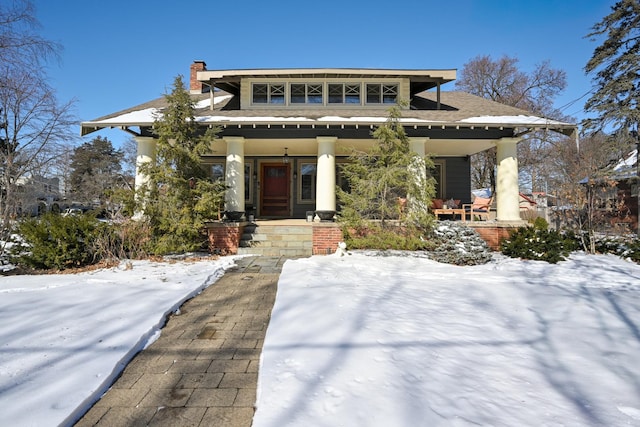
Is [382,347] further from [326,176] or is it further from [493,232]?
[493,232]

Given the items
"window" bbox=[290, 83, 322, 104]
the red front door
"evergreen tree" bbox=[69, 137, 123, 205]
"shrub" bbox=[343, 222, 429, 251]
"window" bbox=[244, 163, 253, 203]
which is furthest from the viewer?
"evergreen tree" bbox=[69, 137, 123, 205]

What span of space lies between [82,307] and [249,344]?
2.35m

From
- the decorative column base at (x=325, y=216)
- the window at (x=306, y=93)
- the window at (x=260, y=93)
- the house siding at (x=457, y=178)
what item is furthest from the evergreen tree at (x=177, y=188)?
the house siding at (x=457, y=178)

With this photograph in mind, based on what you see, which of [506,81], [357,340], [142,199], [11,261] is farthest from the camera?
[506,81]

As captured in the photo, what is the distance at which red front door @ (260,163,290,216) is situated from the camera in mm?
12289

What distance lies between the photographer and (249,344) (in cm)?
306

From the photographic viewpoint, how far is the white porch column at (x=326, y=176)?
8.84m

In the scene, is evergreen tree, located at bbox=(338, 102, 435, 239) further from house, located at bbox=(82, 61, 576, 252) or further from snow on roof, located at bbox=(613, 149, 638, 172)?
snow on roof, located at bbox=(613, 149, 638, 172)

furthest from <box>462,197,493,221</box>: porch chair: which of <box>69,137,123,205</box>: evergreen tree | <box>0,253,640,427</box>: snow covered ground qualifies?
<box>69,137,123,205</box>: evergreen tree

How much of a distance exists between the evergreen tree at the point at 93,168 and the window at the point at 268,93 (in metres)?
25.7

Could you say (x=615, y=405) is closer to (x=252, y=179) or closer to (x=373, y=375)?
(x=373, y=375)

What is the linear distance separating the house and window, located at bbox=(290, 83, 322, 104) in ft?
0.10

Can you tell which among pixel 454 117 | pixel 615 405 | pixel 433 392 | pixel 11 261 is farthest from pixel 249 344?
pixel 454 117

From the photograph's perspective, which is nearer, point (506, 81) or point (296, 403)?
point (296, 403)
